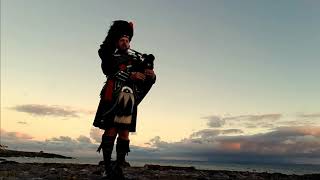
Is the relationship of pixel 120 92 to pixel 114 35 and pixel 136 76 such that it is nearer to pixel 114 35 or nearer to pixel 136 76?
pixel 136 76

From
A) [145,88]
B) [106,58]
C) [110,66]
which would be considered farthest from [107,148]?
[106,58]

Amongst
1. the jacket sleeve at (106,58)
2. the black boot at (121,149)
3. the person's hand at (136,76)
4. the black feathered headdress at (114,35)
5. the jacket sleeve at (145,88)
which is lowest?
the black boot at (121,149)

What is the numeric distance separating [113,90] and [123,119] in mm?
604

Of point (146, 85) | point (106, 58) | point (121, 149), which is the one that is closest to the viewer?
point (121, 149)

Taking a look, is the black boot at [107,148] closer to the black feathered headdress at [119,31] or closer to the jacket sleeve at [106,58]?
the jacket sleeve at [106,58]

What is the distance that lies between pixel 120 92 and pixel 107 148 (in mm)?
1122

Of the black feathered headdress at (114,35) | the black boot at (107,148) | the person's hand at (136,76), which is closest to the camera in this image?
the black boot at (107,148)

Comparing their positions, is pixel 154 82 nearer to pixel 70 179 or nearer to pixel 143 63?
pixel 143 63

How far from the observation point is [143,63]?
29.2ft

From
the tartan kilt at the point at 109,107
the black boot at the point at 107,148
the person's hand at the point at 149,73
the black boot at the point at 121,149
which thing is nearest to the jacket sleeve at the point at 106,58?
the tartan kilt at the point at 109,107

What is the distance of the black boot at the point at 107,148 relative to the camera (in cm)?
853

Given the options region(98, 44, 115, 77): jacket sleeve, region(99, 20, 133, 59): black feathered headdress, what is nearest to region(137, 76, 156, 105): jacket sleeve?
region(98, 44, 115, 77): jacket sleeve

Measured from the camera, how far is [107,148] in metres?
8.55

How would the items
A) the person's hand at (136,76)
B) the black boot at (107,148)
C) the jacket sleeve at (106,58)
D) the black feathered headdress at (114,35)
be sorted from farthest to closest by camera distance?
1. the black feathered headdress at (114,35)
2. the jacket sleeve at (106,58)
3. the person's hand at (136,76)
4. the black boot at (107,148)
